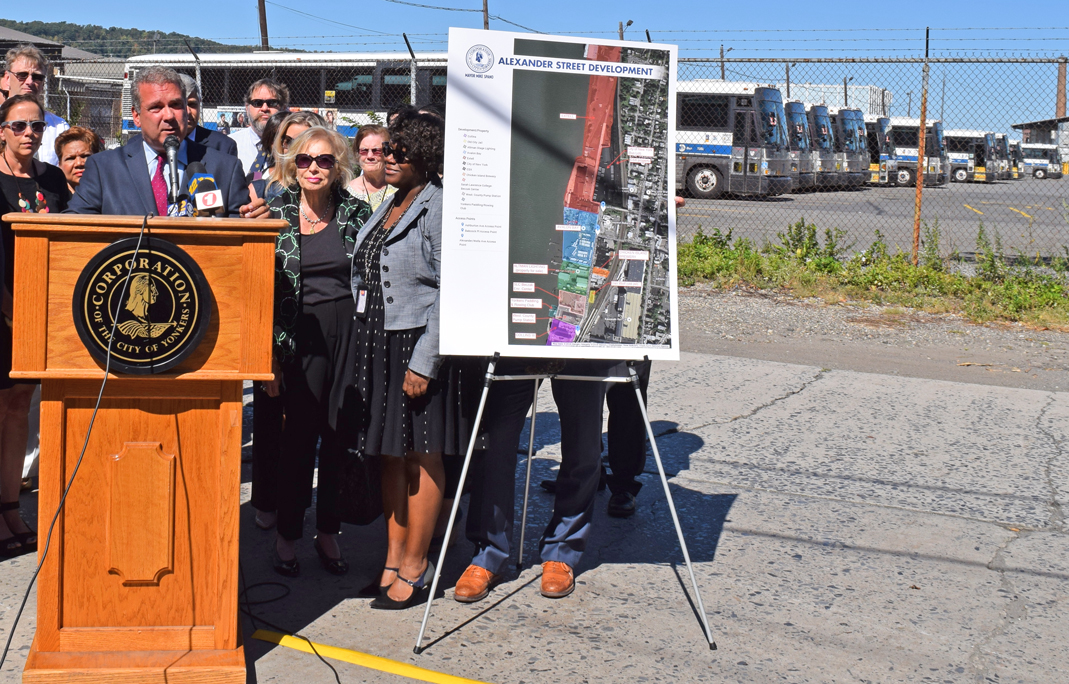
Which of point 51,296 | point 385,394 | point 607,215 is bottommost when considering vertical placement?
point 385,394

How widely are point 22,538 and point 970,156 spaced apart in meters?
44.7

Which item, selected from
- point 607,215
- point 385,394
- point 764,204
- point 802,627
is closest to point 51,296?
point 385,394

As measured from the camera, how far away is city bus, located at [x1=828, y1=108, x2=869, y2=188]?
31.0 m

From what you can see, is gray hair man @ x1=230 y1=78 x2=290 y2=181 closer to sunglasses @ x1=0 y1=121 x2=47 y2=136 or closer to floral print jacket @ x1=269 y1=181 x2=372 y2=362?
sunglasses @ x1=0 y1=121 x2=47 y2=136

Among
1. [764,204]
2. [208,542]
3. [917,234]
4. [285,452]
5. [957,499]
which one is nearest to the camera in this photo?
[208,542]

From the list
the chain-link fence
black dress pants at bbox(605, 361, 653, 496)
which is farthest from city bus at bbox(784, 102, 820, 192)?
black dress pants at bbox(605, 361, 653, 496)

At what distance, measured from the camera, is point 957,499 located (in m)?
5.06

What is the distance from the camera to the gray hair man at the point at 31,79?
5742mm

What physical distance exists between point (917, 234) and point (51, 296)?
9.90m

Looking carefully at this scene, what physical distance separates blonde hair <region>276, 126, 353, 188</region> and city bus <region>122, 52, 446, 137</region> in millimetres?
17571

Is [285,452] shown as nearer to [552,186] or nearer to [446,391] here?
[446,391]

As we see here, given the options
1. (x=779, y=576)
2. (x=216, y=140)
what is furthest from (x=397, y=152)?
(x=779, y=576)

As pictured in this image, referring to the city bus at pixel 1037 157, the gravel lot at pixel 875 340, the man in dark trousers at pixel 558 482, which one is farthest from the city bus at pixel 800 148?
the city bus at pixel 1037 157

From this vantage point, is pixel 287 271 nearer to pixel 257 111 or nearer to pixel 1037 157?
pixel 257 111
